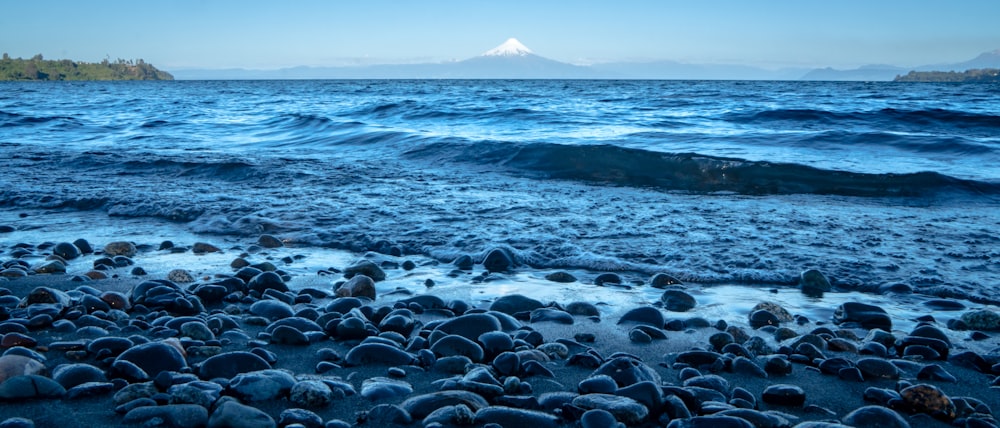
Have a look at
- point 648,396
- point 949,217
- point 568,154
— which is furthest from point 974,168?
point 648,396

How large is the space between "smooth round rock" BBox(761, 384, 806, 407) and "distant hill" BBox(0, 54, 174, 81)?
12708 centimetres

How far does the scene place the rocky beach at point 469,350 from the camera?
7.27 ft

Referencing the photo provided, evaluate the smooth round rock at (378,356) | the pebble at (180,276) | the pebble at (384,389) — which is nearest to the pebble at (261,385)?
the pebble at (384,389)

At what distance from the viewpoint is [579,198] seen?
23.0 ft

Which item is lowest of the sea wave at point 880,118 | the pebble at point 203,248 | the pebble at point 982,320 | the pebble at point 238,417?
the pebble at point 203,248

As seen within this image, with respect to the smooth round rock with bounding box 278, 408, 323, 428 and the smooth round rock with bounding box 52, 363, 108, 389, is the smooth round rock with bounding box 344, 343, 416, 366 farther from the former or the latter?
the smooth round rock with bounding box 52, 363, 108, 389

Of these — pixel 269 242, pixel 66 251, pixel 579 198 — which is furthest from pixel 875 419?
pixel 579 198

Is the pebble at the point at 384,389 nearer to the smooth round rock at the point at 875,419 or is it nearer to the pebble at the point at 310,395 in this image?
the pebble at the point at 310,395

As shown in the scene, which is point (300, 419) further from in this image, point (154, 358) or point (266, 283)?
point (266, 283)

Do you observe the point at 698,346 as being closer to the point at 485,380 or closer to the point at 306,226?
the point at 485,380

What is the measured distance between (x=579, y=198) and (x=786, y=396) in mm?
4665

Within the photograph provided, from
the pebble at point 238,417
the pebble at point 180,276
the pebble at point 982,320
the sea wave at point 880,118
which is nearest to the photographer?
the pebble at point 238,417

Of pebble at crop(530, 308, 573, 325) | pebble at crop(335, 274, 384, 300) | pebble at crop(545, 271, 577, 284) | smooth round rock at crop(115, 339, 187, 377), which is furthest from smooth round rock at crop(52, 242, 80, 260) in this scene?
pebble at crop(530, 308, 573, 325)

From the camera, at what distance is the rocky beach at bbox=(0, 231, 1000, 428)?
7.27 feet
